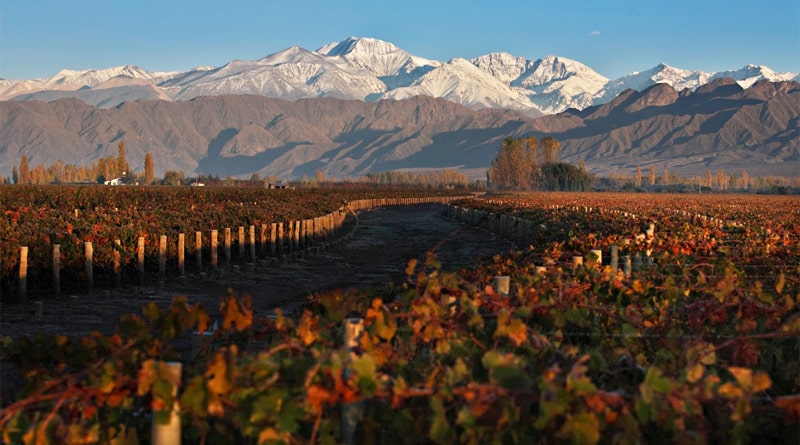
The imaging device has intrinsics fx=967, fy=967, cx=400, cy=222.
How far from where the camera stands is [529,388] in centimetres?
459

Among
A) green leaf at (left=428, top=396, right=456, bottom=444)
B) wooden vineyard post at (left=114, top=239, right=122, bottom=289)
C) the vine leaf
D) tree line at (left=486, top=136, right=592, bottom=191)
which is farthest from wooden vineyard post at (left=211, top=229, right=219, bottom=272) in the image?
tree line at (left=486, top=136, right=592, bottom=191)

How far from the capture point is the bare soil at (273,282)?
50.4ft

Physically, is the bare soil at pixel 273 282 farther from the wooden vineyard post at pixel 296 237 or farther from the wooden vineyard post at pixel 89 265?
the wooden vineyard post at pixel 296 237

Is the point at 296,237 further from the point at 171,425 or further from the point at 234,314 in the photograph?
the point at 171,425

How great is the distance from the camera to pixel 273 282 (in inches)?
915

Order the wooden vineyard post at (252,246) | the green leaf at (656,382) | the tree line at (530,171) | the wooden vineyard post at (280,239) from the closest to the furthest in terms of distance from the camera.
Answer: the green leaf at (656,382)
the wooden vineyard post at (252,246)
the wooden vineyard post at (280,239)
the tree line at (530,171)

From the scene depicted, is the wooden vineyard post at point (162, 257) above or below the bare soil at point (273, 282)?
above

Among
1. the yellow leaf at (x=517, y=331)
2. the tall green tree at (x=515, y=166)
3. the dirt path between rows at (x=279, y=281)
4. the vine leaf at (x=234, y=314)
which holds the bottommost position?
the dirt path between rows at (x=279, y=281)

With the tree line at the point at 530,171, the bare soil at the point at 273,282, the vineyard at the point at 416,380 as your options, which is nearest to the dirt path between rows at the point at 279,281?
the bare soil at the point at 273,282

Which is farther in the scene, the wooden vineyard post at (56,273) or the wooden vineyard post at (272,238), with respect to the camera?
the wooden vineyard post at (272,238)

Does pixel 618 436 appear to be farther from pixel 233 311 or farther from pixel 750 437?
pixel 233 311

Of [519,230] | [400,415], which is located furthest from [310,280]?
[400,415]

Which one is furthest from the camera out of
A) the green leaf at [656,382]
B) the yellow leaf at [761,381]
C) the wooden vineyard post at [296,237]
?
the wooden vineyard post at [296,237]

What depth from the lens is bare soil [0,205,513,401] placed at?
15.4 meters
